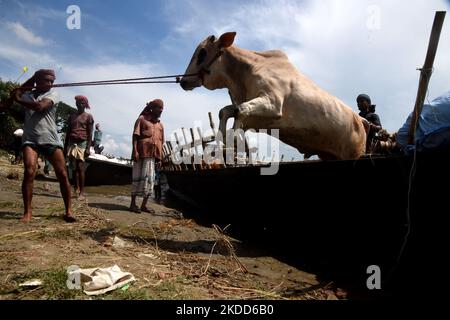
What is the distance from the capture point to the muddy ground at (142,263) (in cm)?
258

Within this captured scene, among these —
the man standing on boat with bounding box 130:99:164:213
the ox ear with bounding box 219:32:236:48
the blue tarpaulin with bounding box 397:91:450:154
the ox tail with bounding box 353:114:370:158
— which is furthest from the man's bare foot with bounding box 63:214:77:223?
the ox tail with bounding box 353:114:370:158

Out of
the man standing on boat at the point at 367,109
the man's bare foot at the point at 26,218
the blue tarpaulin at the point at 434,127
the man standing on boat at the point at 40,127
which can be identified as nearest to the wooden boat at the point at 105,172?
the man standing on boat at the point at 40,127

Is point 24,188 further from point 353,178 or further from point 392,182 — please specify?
point 392,182

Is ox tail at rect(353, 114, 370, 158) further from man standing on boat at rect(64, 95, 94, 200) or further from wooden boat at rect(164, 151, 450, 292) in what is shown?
man standing on boat at rect(64, 95, 94, 200)

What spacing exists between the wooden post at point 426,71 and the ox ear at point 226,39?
2.96 m

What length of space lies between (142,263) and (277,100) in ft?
9.09

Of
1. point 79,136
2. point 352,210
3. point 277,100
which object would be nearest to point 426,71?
point 352,210

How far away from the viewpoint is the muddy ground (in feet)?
8.46

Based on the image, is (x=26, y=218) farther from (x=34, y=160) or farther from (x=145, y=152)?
(x=145, y=152)

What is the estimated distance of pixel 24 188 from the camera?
4504mm

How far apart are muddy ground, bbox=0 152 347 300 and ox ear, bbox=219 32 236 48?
2988 mm

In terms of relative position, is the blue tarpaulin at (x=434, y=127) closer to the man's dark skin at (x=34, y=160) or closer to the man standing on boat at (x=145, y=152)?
the man's dark skin at (x=34, y=160)
